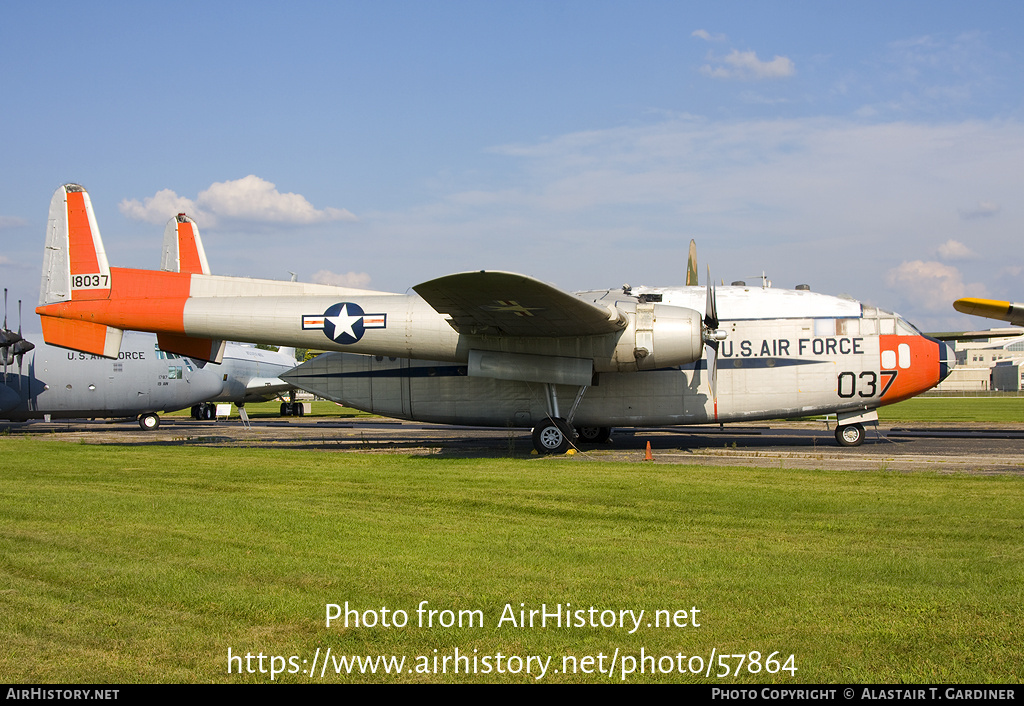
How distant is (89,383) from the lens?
3198 centimetres

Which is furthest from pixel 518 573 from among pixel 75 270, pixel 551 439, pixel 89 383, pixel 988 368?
pixel 988 368

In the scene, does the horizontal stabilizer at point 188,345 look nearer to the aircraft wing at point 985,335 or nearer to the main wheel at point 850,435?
the main wheel at point 850,435

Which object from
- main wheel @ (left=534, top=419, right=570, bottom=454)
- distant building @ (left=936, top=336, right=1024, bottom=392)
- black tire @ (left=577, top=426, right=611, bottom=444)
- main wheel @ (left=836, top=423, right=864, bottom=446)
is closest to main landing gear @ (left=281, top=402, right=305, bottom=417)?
black tire @ (left=577, top=426, right=611, bottom=444)

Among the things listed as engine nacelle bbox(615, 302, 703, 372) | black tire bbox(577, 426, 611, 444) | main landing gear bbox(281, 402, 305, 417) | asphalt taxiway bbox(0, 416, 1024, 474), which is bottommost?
asphalt taxiway bbox(0, 416, 1024, 474)

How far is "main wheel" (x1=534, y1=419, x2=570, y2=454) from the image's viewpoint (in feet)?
62.9

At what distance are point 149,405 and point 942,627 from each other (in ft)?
109

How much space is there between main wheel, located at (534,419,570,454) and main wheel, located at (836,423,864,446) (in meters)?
7.14

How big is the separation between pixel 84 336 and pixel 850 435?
790 inches

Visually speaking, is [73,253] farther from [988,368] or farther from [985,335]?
[988,368]

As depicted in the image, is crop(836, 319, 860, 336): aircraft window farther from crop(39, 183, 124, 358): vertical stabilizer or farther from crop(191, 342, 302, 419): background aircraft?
crop(191, 342, 302, 419): background aircraft

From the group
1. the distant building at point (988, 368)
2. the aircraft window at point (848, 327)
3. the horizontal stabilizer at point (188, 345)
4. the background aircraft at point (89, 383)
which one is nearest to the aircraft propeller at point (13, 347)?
the background aircraft at point (89, 383)

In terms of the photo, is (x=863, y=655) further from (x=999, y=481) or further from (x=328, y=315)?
(x=328, y=315)

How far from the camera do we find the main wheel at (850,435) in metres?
20.0
